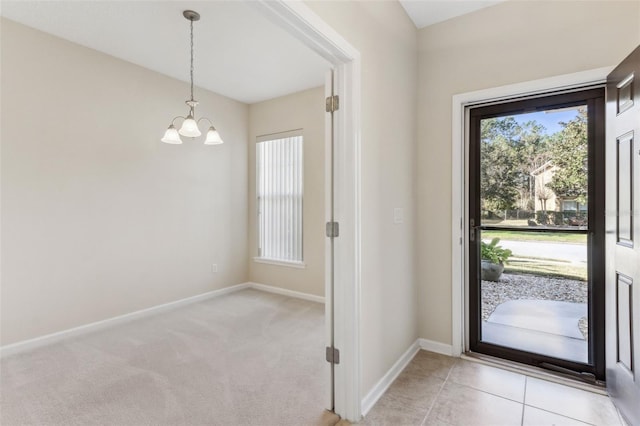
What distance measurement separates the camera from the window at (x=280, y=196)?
444 cm

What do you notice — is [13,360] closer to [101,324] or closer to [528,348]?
[101,324]

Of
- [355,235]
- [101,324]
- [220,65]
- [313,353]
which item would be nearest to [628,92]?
[355,235]

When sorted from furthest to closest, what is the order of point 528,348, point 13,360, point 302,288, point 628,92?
1. point 302,288
2. point 13,360
3. point 528,348
4. point 628,92

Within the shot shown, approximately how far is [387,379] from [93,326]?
120 inches

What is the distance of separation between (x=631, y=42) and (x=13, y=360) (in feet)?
17.1

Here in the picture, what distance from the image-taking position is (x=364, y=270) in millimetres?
1932

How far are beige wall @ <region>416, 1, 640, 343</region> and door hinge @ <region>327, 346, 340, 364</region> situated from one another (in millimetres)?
1213

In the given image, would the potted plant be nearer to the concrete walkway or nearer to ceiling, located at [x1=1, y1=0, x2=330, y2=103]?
the concrete walkway

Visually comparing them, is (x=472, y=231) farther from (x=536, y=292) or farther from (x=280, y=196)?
(x=280, y=196)

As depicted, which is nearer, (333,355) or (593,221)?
(333,355)

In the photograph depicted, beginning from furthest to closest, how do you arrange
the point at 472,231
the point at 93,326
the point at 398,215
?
the point at 93,326 → the point at 472,231 → the point at 398,215

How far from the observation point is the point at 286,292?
4473 mm

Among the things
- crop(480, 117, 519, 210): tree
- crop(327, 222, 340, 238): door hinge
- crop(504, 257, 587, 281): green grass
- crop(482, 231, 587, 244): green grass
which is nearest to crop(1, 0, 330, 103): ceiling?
crop(327, 222, 340, 238): door hinge

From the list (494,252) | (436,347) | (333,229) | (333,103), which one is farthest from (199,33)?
(436,347)
